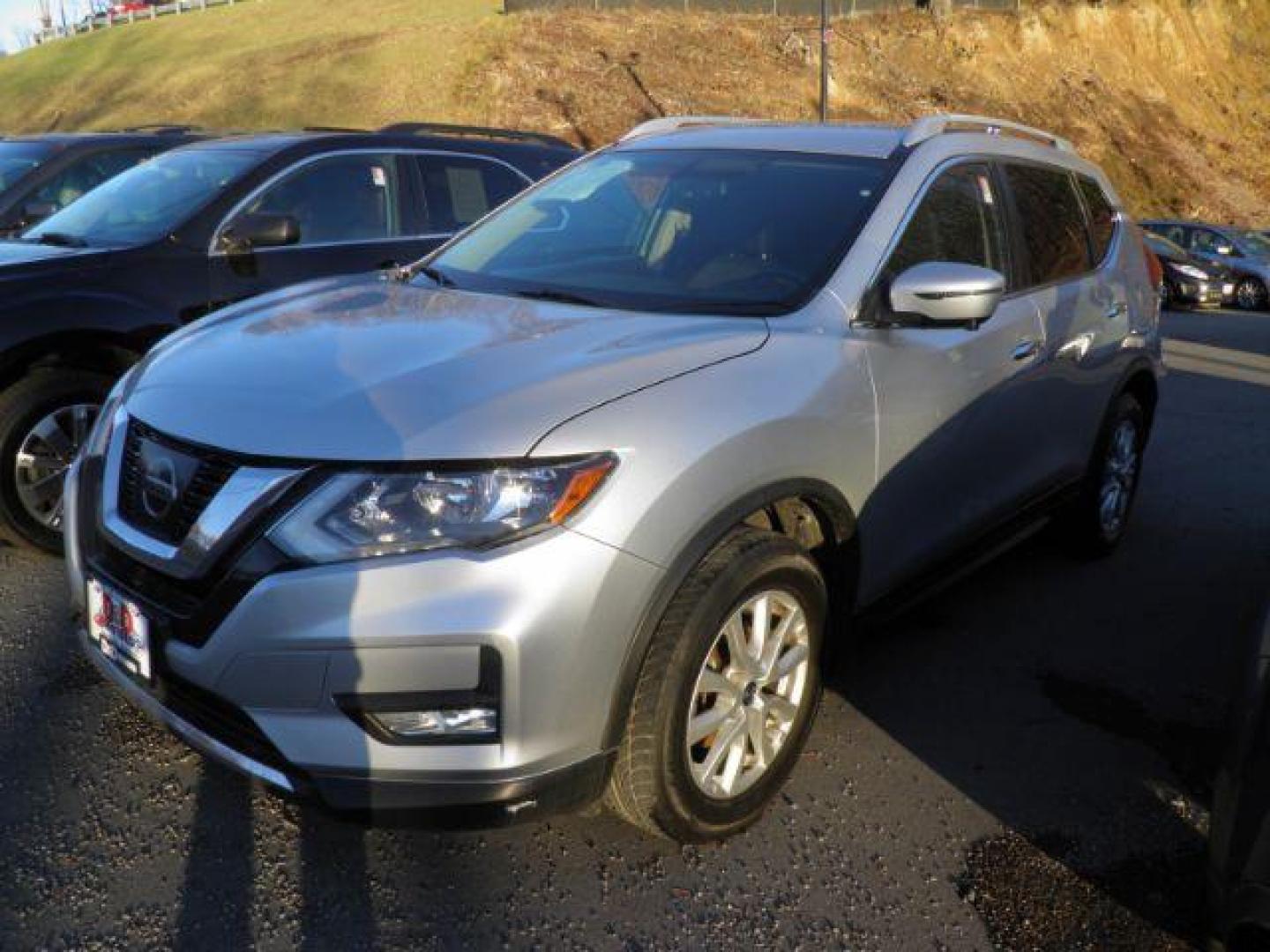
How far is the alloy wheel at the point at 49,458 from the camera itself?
4.33m

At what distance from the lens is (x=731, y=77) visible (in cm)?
3450

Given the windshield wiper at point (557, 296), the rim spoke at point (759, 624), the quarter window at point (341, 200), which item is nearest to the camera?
the rim spoke at point (759, 624)

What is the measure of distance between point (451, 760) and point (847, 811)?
124 centimetres

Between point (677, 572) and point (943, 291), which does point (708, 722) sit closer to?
point (677, 572)

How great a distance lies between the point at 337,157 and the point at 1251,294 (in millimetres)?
16687

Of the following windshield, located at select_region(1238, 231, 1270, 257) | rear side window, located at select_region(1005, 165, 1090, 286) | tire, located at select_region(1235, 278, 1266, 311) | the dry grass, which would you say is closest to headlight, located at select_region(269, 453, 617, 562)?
rear side window, located at select_region(1005, 165, 1090, 286)

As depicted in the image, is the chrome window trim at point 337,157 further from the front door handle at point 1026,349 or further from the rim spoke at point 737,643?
the rim spoke at point 737,643

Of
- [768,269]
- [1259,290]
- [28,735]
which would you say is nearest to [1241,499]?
[768,269]

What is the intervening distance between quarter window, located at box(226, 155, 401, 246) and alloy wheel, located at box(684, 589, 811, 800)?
3.43 meters

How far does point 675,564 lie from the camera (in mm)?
2395

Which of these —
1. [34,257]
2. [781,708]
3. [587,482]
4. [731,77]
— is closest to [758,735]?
[781,708]

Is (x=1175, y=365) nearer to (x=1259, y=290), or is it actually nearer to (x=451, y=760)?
(x=1259, y=290)

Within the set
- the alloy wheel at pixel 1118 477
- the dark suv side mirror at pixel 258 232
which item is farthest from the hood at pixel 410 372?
the alloy wheel at pixel 1118 477

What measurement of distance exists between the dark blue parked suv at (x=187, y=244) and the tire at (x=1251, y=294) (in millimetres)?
Answer: 15068
